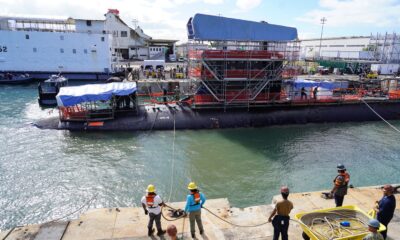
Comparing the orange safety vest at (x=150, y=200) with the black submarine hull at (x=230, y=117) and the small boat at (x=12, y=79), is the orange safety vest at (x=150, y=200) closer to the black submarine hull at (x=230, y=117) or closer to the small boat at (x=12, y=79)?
the black submarine hull at (x=230, y=117)

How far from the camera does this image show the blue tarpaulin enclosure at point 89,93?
885 inches

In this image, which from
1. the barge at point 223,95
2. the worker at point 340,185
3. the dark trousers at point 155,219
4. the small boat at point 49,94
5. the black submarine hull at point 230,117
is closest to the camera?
the dark trousers at point 155,219

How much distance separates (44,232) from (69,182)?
6180mm

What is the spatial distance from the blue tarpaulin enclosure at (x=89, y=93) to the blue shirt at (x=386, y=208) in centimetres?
1979

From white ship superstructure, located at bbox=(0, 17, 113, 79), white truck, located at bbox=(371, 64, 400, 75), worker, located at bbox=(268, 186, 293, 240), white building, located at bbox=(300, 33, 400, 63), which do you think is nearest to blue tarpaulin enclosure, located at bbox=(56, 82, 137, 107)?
worker, located at bbox=(268, 186, 293, 240)

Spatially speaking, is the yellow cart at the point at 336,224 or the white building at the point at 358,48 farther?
the white building at the point at 358,48

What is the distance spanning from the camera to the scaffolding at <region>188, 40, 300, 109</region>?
2431 cm

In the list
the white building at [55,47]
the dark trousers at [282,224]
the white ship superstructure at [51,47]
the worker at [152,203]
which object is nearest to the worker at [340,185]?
the dark trousers at [282,224]

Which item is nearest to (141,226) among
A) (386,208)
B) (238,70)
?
(386,208)

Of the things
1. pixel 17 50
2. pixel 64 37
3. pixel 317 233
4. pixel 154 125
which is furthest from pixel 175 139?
pixel 17 50

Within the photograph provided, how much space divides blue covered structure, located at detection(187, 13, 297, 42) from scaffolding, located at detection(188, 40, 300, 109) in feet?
2.46

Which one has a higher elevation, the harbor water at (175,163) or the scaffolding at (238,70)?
the scaffolding at (238,70)

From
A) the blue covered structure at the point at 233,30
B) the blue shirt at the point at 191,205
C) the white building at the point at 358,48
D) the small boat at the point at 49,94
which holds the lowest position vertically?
the blue shirt at the point at 191,205

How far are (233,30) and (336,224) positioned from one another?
19081 millimetres
